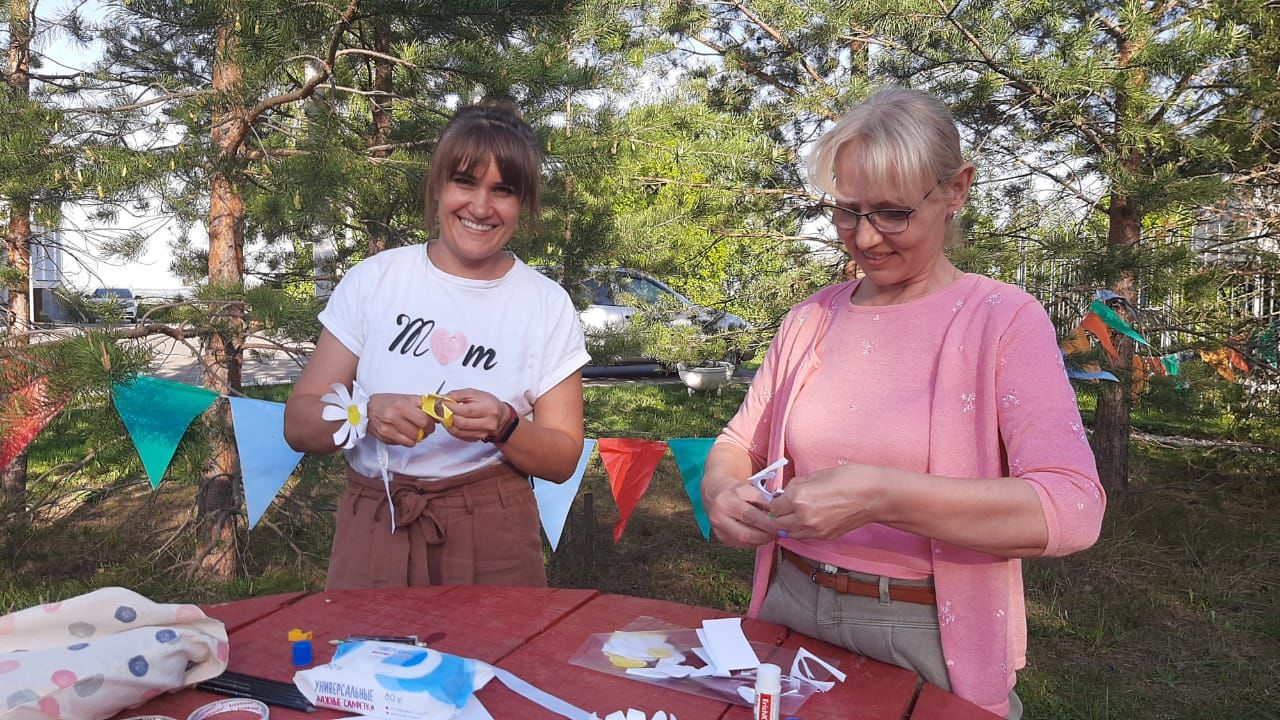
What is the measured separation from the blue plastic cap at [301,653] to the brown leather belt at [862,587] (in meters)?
0.84

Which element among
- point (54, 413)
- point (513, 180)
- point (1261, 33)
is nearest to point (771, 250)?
point (1261, 33)

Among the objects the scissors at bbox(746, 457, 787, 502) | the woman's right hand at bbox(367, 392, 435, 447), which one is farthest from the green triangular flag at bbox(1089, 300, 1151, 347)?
the woman's right hand at bbox(367, 392, 435, 447)

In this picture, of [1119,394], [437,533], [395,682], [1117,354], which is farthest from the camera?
[1119,394]

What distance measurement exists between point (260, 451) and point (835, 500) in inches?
76.7

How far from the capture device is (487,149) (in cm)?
182

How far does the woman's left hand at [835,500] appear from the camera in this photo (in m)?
1.20

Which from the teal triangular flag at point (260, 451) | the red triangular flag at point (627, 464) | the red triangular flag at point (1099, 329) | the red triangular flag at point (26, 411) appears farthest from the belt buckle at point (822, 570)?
the red triangular flag at point (1099, 329)

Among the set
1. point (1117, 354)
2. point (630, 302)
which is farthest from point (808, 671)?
point (1117, 354)

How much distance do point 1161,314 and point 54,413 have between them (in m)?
5.03

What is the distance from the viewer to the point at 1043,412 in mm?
1274

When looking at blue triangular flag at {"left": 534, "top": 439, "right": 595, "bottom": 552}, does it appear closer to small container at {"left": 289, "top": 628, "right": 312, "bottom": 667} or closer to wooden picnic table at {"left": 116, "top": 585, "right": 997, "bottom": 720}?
wooden picnic table at {"left": 116, "top": 585, "right": 997, "bottom": 720}

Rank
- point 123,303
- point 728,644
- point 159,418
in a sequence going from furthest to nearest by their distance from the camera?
point 123,303 < point 159,418 < point 728,644

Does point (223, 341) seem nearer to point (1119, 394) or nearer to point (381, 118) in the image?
point (381, 118)

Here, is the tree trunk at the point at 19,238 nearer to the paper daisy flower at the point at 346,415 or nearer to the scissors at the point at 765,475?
the paper daisy flower at the point at 346,415
